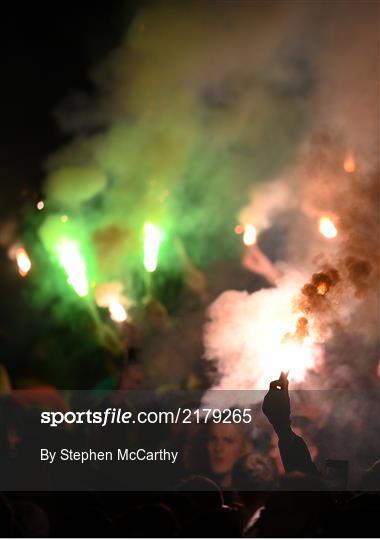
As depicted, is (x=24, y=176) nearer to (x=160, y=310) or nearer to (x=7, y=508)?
(x=160, y=310)

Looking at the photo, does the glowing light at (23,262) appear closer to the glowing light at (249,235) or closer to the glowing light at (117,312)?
the glowing light at (117,312)

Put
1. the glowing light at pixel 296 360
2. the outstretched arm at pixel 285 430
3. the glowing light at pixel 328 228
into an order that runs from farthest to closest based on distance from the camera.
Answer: the glowing light at pixel 328 228 → the glowing light at pixel 296 360 → the outstretched arm at pixel 285 430

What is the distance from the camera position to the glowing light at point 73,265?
3.83 meters

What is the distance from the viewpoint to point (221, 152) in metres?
3.87

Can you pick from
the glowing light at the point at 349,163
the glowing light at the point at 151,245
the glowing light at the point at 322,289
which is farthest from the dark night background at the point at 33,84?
the glowing light at the point at 322,289

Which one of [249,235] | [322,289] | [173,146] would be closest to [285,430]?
[322,289]

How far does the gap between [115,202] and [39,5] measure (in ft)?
5.05

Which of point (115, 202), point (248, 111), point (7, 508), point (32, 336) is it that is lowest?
point (7, 508)

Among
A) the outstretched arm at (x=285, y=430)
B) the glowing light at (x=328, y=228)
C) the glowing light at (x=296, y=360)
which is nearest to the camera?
the outstretched arm at (x=285, y=430)

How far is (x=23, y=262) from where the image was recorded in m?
3.84

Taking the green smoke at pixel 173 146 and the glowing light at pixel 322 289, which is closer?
the glowing light at pixel 322 289

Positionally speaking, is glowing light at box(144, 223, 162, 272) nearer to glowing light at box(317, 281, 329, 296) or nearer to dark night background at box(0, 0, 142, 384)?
dark night background at box(0, 0, 142, 384)

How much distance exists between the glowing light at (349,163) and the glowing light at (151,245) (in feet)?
4.67

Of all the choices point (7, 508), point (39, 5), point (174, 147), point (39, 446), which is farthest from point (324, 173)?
point (7, 508)
